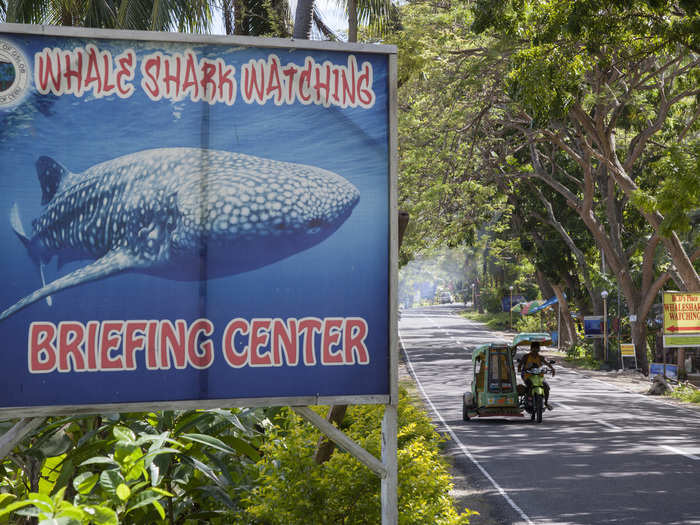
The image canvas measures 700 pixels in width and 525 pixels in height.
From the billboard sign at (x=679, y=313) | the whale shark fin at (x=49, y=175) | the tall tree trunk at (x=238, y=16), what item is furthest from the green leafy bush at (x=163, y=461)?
the billboard sign at (x=679, y=313)

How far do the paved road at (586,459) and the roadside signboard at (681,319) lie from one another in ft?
6.45

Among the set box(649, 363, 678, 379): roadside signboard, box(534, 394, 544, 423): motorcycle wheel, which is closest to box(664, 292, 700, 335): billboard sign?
box(649, 363, 678, 379): roadside signboard

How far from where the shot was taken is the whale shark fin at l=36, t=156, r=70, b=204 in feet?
15.7

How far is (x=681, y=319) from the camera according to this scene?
940 inches

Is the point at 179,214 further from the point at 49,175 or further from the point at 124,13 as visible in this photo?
the point at 124,13

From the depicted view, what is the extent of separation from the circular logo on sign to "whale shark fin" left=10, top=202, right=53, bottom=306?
599 millimetres

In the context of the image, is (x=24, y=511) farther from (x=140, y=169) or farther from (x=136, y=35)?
(x=136, y=35)

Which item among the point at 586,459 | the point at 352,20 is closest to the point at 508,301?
the point at 352,20

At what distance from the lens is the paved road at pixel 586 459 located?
970 cm

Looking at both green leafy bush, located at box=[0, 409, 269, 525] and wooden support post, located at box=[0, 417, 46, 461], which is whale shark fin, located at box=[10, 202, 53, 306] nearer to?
wooden support post, located at box=[0, 417, 46, 461]

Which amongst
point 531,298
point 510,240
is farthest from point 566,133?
point 531,298

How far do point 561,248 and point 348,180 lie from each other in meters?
37.5

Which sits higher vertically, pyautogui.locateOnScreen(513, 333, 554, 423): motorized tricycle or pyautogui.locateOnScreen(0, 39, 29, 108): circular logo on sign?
pyautogui.locateOnScreen(0, 39, 29, 108): circular logo on sign

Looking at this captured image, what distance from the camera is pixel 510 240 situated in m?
48.2
